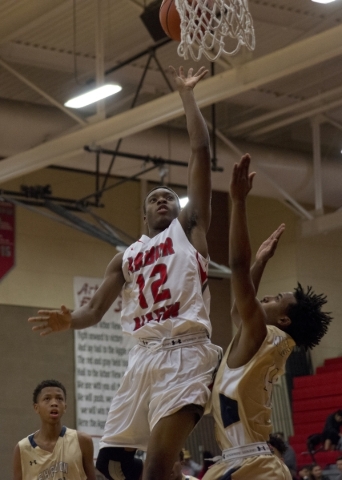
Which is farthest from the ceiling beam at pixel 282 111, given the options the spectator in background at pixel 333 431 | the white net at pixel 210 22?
the white net at pixel 210 22

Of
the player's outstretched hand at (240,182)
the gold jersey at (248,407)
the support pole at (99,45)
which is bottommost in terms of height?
the gold jersey at (248,407)

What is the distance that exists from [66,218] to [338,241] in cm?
623

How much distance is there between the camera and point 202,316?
5.21m

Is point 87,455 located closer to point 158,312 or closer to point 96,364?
point 158,312

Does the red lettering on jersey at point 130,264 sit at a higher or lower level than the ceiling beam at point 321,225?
lower

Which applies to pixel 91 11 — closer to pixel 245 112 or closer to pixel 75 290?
pixel 245 112

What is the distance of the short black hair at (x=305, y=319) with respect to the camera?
521 centimetres

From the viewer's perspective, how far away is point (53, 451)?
24.5ft

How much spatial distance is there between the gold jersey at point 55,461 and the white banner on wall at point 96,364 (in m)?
9.67

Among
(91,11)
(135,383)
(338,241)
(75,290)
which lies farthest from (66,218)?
(135,383)

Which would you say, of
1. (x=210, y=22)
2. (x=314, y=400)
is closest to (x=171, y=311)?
(x=210, y=22)

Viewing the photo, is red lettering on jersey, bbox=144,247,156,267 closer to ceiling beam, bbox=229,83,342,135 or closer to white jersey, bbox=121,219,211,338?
white jersey, bbox=121,219,211,338

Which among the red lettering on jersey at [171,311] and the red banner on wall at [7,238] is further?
the red banner on wall at [7,238]

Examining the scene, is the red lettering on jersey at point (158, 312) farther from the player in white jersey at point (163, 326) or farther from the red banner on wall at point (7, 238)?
the red banner on wall at point (7, 238)
